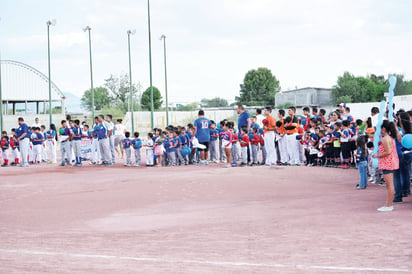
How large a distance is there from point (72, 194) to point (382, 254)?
9.54m

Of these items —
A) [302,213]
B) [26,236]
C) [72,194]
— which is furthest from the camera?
[72,194]

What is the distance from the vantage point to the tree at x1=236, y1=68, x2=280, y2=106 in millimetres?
105125

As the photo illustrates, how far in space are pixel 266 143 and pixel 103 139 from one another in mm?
8149

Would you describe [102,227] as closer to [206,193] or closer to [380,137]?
[206,193]

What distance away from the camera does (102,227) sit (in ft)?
32.1

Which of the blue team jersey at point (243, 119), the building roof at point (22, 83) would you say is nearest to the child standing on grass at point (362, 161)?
the blue team jersey at point (243, 119)

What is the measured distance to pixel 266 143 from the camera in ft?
61.4

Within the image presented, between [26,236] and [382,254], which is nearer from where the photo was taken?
[382,254]

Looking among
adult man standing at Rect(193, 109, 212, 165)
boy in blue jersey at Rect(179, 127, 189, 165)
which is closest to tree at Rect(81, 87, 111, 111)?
boy in blue jersey at Rect(179, 127, 189, 165)

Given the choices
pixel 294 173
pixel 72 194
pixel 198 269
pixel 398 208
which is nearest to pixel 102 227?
pixel 198 269

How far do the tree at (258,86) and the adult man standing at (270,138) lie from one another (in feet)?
281

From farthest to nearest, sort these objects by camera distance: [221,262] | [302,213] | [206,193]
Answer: [206,193], [302,213], [221,262]

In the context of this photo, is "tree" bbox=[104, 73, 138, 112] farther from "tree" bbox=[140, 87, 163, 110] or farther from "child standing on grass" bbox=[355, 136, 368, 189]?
"child standing on grass" bbox=[355, 136, 368, 189]

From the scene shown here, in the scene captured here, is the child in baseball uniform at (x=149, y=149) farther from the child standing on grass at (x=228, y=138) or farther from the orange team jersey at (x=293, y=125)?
the orange team jersey at (x=293, y=125)
